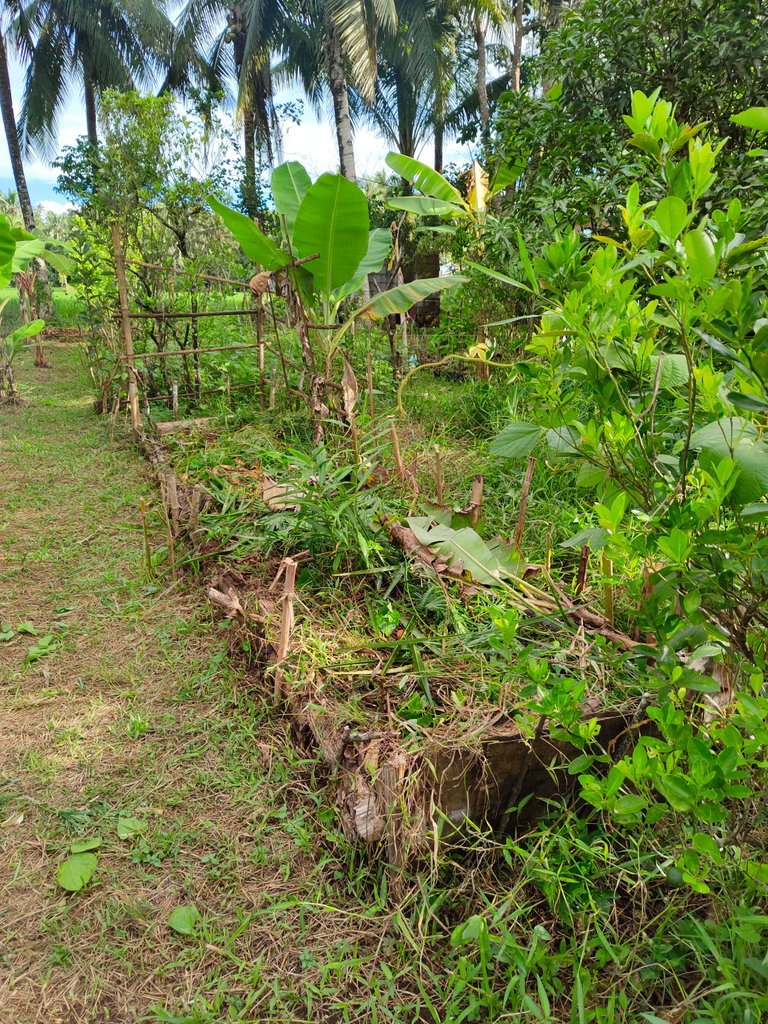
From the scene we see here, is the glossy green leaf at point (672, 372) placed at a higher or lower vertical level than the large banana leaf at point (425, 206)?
lower

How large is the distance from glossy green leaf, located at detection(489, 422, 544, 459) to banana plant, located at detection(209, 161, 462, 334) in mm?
1987

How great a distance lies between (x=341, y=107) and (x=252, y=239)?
→ 7.10 m

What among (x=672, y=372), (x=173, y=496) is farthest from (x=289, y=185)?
(x=672, y=372)

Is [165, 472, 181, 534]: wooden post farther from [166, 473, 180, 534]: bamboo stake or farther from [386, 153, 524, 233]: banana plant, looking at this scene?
[386, 153, 524, 233]: banana plant

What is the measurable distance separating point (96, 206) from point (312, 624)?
600cm

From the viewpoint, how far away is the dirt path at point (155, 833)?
1.31m

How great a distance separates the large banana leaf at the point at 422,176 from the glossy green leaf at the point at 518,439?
12.5 feet

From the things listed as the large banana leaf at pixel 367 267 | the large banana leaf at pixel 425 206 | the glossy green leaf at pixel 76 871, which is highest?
the large banana leaf at pixel 425 206

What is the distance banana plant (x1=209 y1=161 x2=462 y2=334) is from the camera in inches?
131

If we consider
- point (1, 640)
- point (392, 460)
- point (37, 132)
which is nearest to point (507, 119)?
point (392, 460)

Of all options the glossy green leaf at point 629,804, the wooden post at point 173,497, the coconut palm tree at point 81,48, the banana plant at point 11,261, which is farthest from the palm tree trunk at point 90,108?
the glossy green leaf at point 629,804

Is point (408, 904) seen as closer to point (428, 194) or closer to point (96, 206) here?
point (428, 194)

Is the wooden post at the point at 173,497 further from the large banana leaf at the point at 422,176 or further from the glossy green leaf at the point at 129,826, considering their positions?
the large banana leaf at the point at 422,176

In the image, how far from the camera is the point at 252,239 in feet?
12.5
